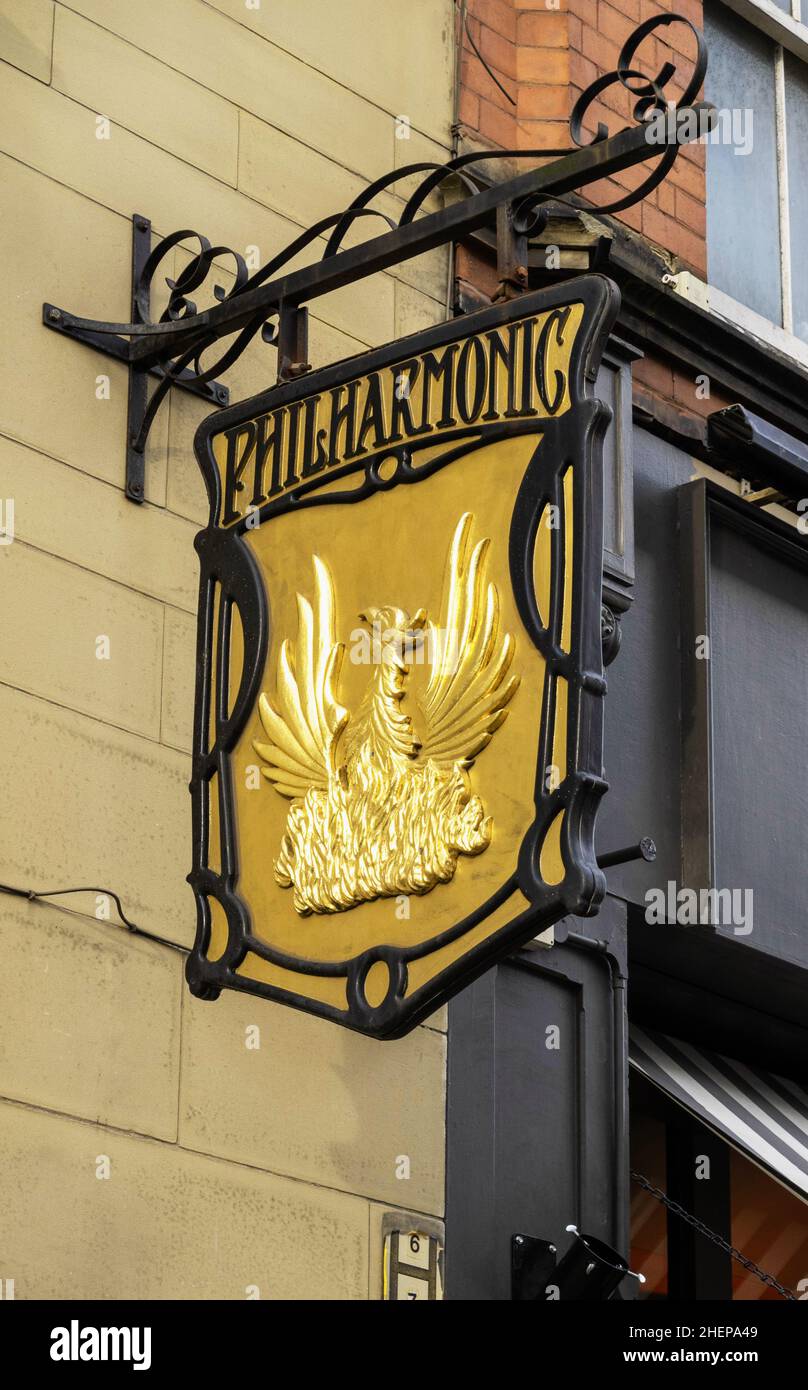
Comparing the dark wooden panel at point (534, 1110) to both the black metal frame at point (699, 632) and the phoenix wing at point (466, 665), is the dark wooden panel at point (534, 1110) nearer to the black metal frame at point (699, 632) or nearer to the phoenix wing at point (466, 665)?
the black metal frame at point (699, 632)

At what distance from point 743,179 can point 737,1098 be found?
3.51m

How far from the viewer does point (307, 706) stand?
4820mm

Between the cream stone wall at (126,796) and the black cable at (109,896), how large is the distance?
19mm

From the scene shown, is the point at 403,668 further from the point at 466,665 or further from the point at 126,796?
the point at 126,796

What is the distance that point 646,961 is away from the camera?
726 centimetres

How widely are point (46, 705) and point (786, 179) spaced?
15.1ft

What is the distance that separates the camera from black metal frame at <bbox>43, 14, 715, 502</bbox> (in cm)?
491

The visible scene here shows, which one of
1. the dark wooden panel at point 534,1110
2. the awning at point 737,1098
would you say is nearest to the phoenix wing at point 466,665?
the dark wooden panel at point 534,1110

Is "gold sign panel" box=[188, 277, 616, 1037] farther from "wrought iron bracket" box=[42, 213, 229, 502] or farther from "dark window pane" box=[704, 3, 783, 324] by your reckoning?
"dark window pane" box=[704, 3, 783, 324]

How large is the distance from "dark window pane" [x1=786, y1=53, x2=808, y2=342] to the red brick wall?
1.99ft

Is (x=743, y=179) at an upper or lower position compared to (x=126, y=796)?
upper

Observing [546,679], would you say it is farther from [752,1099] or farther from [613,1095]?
[752,1099]

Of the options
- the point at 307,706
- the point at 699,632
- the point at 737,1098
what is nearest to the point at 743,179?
the point at 699,632

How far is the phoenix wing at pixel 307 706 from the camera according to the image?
4.75 metres
